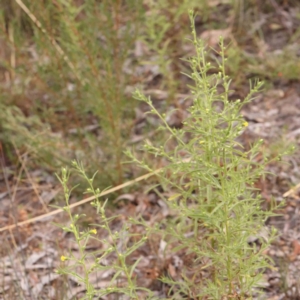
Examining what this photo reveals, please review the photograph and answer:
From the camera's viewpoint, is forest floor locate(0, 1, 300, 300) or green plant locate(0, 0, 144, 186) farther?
green plant locate(0, 0, 144, 186)

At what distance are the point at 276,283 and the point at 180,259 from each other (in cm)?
48

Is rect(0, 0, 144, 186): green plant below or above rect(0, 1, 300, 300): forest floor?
above

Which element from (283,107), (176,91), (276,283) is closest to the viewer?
(276,283)

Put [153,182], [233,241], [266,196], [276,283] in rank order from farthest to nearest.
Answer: [153,182], [266,196], [276,283], [233,241]

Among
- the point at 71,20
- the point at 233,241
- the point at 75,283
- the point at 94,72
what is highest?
the point at 71,20

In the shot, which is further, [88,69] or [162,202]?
[162,202]

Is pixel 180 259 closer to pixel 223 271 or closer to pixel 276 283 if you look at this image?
pixel 276 283

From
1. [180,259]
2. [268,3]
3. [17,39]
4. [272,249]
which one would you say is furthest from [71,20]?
[268,3]

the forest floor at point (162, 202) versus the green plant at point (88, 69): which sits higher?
the green plant at point (88, 69)

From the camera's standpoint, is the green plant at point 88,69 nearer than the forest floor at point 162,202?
No

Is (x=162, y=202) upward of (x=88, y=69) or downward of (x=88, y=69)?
downward

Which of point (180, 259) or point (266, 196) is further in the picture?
point (266, 196)

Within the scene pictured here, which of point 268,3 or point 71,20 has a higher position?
point 71,20

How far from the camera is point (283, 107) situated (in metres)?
3.80
